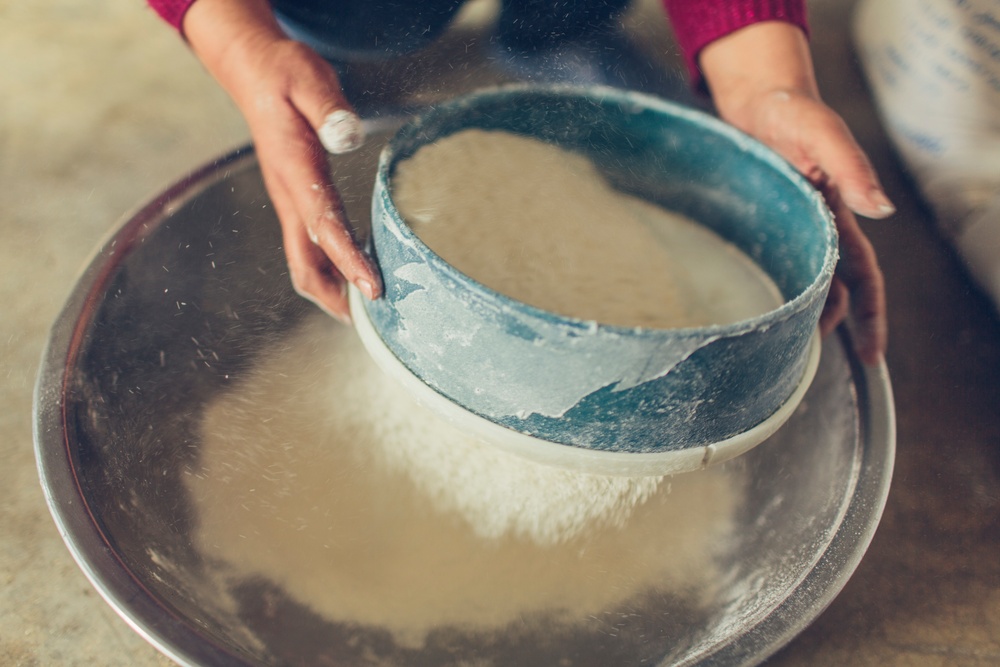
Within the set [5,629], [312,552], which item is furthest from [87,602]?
[312,552]

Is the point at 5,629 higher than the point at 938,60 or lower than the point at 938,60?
lower

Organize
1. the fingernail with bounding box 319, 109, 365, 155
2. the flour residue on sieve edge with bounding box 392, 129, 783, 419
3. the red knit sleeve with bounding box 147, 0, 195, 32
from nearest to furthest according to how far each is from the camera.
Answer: the flour residue on sieve edge with bounding box 392, 129, 783, 419, the fingernail with bounding box 319, 109, 365, 155, the red knit sleeve with bounding box 147, 0, 195, 32

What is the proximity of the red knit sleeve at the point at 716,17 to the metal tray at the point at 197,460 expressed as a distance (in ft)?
0.96

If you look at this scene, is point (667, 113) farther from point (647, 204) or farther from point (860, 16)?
point (860, 16)

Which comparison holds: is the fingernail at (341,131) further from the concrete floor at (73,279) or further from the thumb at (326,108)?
the concrete floor at (73,279)

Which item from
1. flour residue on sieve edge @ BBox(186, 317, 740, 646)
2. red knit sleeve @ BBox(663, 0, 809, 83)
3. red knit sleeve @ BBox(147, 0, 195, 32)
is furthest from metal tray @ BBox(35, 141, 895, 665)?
red knit sleeve @ BBox(663, 0, 809, 83)

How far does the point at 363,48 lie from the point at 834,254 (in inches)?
19.5

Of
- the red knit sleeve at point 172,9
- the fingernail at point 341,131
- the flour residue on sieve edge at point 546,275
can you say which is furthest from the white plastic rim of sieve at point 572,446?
the red knit sleeve at point 172,9

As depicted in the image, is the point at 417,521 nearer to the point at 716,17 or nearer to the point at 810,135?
the point at 810,135

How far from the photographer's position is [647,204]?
1.74 feet

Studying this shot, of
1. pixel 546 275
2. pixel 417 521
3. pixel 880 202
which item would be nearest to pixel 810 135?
pixel 880 202

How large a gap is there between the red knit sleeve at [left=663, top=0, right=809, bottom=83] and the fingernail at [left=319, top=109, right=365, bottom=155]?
383 millimetres

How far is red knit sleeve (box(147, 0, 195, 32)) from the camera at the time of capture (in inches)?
22.3

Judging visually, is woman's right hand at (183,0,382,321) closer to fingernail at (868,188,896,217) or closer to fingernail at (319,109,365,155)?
fingernail at (319,109,365,155)
